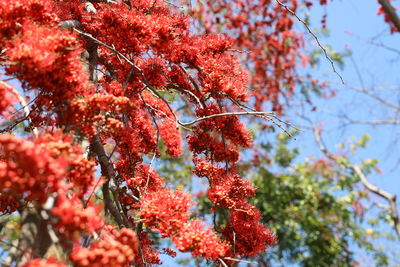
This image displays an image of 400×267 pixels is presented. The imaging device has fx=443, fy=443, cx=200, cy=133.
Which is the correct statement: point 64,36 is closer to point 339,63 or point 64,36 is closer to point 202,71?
point 202,71

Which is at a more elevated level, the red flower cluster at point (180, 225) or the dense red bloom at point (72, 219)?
the red flower cluster at point (180, 225)

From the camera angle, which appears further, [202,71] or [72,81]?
[202,71]

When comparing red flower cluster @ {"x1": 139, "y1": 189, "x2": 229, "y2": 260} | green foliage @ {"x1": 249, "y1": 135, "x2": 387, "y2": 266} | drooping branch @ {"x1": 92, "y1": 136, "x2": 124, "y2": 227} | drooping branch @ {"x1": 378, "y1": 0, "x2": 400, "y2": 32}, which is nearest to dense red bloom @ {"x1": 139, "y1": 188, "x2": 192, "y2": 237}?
red flower cluster @ {"x1": 139, "y1": 189, "x2": 229, "y2": 260}

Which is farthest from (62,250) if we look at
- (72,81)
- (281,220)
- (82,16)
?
(281,220)

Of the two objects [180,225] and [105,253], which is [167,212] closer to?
[180,225]

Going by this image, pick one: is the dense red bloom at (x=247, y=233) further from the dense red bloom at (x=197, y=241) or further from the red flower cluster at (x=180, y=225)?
the dense red bloom at (x=197, y=241)

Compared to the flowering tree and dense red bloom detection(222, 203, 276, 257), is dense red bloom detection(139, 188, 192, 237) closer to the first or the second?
the flowering tree

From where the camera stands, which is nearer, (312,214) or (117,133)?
(117,133)

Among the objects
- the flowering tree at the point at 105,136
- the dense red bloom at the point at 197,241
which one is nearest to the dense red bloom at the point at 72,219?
the flowering tree at the point at 105,136

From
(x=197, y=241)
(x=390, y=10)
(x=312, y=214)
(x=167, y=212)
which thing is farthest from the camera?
(x=312, y=214)

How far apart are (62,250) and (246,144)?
78.7 inches

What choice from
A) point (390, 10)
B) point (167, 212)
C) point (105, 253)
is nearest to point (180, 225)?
point (167, 212)

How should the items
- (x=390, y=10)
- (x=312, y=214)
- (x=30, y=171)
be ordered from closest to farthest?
1. (x=30, y=171)
2. (x=390, y=10)
3. (x=312, y=214)

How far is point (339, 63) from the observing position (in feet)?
32.2
